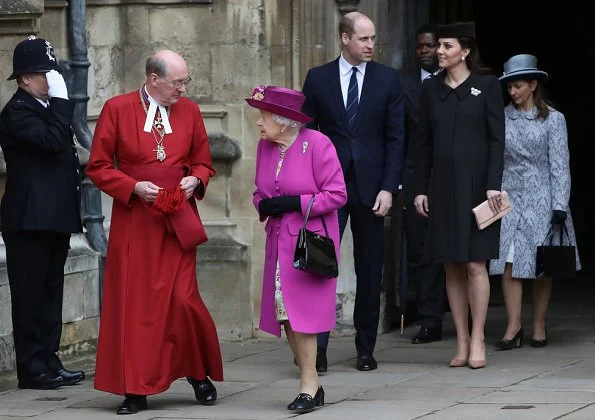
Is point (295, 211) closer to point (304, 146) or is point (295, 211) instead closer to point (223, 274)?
point (304, 146)

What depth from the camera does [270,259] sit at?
30.9ft

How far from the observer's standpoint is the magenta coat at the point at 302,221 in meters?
9.23

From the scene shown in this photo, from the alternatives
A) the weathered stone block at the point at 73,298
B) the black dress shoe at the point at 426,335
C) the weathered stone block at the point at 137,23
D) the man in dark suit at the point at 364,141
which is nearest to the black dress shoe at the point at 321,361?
the man in dark suit at the point at 364,141

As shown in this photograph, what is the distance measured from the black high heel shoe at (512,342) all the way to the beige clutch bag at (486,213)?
121 cm

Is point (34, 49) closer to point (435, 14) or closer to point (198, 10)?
point (198, 10)

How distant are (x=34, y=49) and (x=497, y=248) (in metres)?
2.76

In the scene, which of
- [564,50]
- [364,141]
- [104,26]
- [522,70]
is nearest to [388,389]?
[364,141]

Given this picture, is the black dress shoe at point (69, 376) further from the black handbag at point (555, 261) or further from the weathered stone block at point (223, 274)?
the black handbag at point (555, 261)

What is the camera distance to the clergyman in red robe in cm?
932

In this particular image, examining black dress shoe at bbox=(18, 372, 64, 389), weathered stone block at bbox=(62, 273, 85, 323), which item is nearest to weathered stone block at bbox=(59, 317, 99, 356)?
weathered stone block at bbox=(62, 273, 85, 323)

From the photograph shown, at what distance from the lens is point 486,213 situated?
10.4 m

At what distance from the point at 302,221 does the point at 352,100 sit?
153 cm

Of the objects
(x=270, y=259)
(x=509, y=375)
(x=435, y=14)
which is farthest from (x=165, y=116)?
(x=435, y=14)

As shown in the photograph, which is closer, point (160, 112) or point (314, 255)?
point (314, 255)
